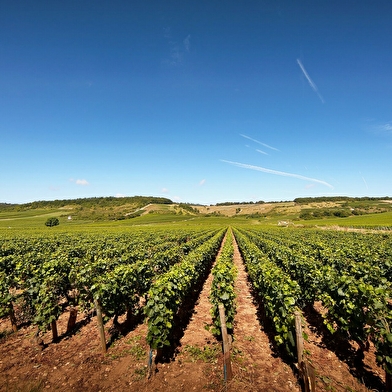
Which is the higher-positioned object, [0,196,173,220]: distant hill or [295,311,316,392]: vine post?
[0,196,173,220]: distant hill

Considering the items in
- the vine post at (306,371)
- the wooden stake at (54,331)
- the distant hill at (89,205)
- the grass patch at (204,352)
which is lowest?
the grass patch at (204,352)

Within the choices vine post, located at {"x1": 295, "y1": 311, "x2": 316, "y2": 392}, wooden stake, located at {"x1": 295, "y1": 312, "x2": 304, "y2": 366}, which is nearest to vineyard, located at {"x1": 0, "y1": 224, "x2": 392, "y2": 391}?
wooden stake, located at {"x1": 295, "y1": 312, "x2": 304, "y2": 366}

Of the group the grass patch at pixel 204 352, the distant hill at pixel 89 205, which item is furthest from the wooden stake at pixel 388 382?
the distant hill at pixel 89 205

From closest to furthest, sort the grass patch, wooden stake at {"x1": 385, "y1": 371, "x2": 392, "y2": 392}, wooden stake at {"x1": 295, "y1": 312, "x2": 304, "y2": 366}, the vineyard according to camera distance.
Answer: wooden stake at {"x1": 385, "y1": 371, "x2": 392, "y2": 392} → wooden stake at {"x1": 295, "y1": 312, "x2": 304, "y2": 366} → the vineyard → the grass patch

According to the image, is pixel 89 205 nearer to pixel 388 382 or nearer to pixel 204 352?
pixel 204 352

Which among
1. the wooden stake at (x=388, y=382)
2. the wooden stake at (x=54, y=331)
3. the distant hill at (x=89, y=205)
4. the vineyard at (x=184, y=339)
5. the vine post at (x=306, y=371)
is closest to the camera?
the vine post at (x=306, y=371)

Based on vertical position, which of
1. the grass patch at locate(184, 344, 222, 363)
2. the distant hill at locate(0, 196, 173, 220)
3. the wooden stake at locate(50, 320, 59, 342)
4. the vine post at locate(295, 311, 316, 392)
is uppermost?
the distant hill at locate(0, 196, 173, 220)

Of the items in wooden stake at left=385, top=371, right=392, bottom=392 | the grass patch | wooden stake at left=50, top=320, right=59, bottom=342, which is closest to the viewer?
wooden stake at left=385, top=371, right=392, bottom=392

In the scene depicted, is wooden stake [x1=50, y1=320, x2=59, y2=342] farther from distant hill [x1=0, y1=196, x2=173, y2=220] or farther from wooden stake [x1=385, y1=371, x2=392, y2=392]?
distant hill [x1=0, y1=196, x2=173, y2=220]

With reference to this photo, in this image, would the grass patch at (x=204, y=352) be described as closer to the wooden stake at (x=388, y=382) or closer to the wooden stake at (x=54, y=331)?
the wooden stake at (x=388, y=382)

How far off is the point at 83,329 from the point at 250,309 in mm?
7241

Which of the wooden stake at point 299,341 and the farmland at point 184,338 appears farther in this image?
the farmland at point 184,338

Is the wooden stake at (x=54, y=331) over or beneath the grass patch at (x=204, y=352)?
over

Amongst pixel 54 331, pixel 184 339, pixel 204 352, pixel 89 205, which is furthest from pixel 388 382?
pixel 89 205
